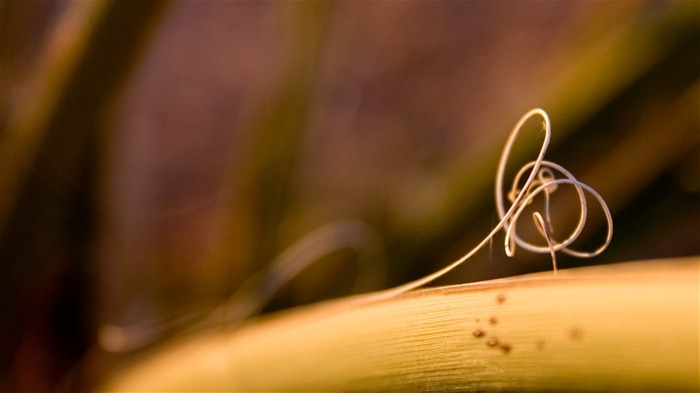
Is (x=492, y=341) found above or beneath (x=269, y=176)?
beneath

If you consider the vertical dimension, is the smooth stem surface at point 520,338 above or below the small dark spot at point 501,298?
below

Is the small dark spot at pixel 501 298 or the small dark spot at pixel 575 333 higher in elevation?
the small dark spot at pixel 501 298

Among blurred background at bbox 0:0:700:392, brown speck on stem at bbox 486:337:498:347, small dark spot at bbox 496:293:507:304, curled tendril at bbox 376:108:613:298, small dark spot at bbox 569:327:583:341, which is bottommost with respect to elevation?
brown speck on stem at bbox 486:337:498:347

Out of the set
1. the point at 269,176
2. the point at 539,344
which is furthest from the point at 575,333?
the point at 269,176

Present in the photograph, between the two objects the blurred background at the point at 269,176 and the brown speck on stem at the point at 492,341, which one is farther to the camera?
the blurred background at the point at 269,176

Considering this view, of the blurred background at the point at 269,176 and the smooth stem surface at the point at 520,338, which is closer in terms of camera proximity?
the smooth stem surface at the point at 520,338

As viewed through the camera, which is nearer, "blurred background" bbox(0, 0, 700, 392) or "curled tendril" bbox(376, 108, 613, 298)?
"curled tendril" bbox(376, 108, 613, 298)

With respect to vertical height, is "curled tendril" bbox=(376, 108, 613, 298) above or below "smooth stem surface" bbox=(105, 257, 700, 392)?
above

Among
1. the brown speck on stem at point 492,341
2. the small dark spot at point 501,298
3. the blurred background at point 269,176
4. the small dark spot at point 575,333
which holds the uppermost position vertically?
the blurred background at point 269,176

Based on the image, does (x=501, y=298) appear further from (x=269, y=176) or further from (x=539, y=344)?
(x=269, y=176)
